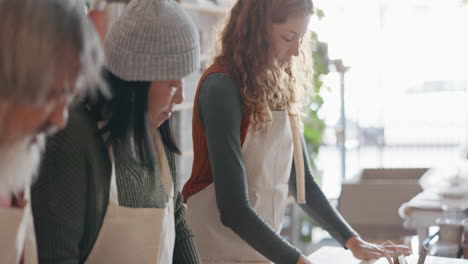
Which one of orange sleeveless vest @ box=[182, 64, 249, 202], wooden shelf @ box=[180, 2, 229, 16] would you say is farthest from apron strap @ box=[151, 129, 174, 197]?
wooden shelf @ box=[180, 2, 229, 16]

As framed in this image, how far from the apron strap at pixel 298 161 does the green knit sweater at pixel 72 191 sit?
803 mm

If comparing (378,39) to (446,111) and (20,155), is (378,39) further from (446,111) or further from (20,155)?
(20,155)

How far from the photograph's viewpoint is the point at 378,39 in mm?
8555

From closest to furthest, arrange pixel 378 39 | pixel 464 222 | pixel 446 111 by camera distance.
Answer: pixel 464 222 < pixel 378 39 < pixel 446 111

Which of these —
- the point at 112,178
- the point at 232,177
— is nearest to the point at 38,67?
the point at 112,178

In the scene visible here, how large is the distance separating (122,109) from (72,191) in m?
0.18

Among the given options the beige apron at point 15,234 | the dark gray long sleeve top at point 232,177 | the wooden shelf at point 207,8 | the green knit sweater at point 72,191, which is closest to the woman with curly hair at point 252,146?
the dark gray long sleeve top at point 232,177

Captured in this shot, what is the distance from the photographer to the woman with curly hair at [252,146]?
173 centimetres

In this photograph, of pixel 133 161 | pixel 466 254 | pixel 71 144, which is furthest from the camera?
pixel 466 254

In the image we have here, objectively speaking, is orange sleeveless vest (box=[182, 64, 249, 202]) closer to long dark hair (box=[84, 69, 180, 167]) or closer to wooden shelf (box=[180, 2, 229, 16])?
long dark hair (box=[84, 69, 180, 167])

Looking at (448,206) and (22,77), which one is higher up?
(22,77)

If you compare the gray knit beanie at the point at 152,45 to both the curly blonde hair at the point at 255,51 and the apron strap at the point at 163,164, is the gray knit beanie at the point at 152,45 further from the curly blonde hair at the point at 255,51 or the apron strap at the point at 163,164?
the curly blonde hair at the point at 255,51

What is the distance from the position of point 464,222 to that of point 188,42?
185 cm

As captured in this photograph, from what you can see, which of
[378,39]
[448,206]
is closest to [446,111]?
[378,39]
